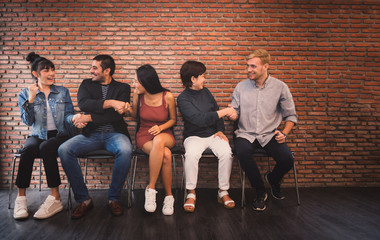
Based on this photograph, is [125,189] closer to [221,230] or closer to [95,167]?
[95,167]

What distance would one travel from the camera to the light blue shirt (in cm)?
270

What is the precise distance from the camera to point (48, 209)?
2.31 m

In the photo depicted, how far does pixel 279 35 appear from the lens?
11.0 feet

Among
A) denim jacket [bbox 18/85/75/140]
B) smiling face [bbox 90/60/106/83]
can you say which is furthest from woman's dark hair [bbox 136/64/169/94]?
denim jacket [bbox 18/85/75/140]

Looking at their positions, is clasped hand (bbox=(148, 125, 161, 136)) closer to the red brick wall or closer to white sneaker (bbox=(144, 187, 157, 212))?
white sneaker (bbox=(144, 187, 157, 212))

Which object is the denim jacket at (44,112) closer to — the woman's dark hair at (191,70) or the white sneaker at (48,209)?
the white sneaker at (48,209)

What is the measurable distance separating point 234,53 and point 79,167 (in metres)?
2.53

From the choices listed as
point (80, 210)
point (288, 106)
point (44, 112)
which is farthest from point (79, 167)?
point (288, 106)

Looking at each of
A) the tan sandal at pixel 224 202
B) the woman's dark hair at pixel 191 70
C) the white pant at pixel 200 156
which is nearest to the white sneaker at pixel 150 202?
the white pant at pixel 200 156

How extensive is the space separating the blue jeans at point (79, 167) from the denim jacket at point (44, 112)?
36cm

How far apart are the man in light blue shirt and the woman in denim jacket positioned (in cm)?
203

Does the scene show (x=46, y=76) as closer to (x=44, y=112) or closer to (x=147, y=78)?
(x=44, y=112)

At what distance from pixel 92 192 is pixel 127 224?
1292 mm

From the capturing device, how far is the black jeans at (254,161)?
8.27ft
